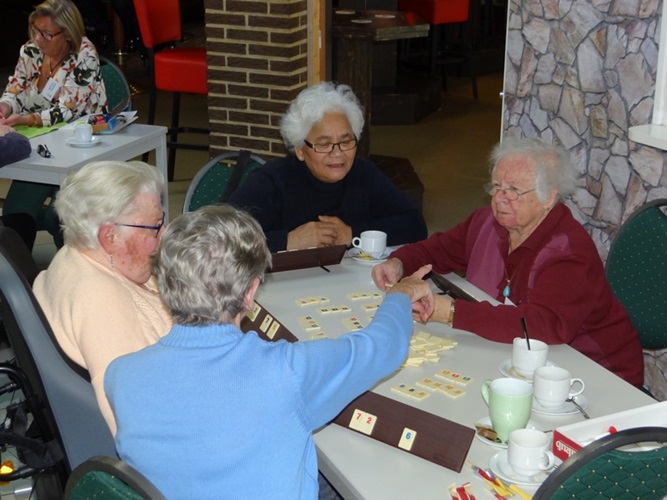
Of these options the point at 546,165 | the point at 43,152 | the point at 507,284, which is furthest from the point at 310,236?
the point at 43,152

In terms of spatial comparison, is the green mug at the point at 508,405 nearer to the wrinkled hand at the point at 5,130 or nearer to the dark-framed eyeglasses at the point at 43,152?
the dark-framed eyeglasses at the point at 43,152

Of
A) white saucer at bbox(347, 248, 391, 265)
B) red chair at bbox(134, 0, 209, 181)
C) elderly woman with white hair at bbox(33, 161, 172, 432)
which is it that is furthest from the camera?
red chair at bbox(134, 0, 209, 181)

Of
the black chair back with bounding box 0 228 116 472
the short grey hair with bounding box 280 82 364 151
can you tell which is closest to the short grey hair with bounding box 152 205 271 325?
the black chair back with bounding box 0 228 116 472

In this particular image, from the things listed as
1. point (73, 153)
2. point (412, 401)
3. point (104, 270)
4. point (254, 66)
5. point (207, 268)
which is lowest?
point (412, 401)

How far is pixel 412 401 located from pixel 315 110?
1363mm

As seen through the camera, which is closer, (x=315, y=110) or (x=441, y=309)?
(x=441, y=309)

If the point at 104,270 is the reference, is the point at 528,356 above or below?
below

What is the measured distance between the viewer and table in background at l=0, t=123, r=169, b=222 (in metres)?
3.87

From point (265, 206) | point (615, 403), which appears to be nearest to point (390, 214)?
point (265, 206)

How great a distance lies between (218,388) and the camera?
1636mm

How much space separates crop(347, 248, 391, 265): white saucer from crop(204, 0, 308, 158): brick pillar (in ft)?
7.70

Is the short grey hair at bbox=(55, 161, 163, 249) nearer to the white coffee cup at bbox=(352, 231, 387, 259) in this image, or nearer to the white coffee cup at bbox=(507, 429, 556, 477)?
the white coffee cup at bbox=(352, 231, 387, 259)

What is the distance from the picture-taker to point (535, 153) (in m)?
2.69

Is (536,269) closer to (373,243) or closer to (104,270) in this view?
(373,243)
